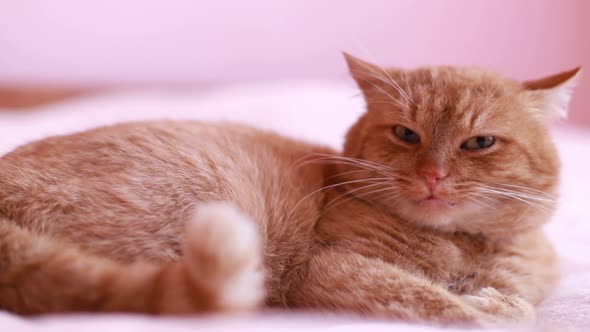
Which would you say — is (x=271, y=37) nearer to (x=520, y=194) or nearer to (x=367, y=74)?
(x=367, y=74)

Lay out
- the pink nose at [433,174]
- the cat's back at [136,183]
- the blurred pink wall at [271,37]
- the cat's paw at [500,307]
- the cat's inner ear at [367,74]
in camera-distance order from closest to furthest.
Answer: the cat's back at [136,183] < the cat's paw at [500,307] < the pink nose at [433,174] < the cat's inner ear at [367,74] < the blurred pink wall at [271,37]

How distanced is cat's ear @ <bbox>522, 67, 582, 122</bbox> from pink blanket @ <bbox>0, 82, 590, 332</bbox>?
36 cm

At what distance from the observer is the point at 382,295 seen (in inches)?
61.0

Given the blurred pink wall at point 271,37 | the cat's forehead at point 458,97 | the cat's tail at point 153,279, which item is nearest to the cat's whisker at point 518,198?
the cat's forehead at point 458,97

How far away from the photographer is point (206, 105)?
344 cm

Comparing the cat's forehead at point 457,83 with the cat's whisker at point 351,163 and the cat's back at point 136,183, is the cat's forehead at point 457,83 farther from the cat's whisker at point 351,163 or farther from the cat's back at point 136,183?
the cat's back at point 136,183

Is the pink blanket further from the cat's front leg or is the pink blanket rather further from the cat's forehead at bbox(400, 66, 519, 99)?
the cat's forehead at bbox(400, 66, 519, 99)

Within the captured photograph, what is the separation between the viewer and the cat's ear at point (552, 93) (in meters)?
1.87

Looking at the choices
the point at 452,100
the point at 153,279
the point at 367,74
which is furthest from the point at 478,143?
the point at 153,279

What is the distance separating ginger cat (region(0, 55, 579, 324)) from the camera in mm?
1233

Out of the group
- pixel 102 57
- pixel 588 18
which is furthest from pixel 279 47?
pixel 588 18

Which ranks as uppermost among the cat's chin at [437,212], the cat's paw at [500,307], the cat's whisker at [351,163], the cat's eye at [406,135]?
the cat's eye at [406,135]

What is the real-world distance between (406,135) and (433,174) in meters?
0.25

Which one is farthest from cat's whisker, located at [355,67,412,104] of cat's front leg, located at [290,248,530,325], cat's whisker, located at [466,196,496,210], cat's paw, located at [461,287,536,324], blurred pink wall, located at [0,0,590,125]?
blurred pink wall, located at [0,0,590,125]
